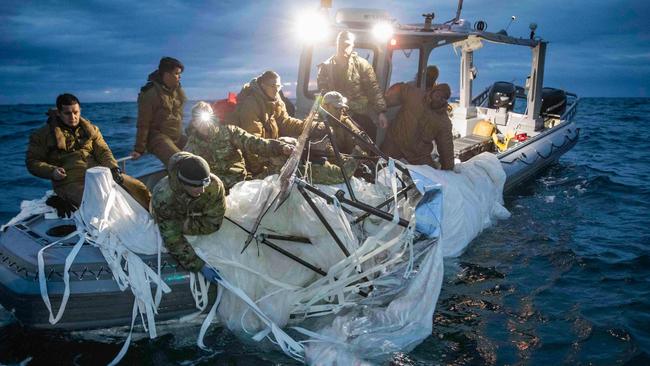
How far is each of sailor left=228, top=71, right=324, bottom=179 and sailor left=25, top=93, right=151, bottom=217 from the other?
4.34 ft

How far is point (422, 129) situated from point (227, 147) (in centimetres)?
304

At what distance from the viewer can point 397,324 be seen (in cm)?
411

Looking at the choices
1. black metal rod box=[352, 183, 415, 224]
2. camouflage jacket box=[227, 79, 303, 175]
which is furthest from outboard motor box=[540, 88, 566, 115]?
camouflage jacket box=[227, 79, 303, 175]

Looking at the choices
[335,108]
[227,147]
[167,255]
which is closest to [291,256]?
[167,255]

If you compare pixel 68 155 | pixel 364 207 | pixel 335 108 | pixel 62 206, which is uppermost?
pixel 335 108

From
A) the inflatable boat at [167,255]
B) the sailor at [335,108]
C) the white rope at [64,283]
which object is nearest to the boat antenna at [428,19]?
the inflatable boat at [167,255]

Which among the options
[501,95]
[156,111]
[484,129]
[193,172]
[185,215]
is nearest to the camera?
[193,172]

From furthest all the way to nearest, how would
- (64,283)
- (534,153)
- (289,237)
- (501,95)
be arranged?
(501,95)
(534,153)
(289,237)
(64,283)

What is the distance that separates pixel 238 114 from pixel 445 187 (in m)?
2.96

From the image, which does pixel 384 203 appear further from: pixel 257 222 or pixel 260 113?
pixel 260 113

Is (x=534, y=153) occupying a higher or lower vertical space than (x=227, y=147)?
lower

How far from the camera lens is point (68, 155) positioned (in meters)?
4.81

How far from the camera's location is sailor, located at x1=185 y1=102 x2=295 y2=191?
15.4 ft

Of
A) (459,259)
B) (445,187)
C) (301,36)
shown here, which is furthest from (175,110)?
(459,259)
